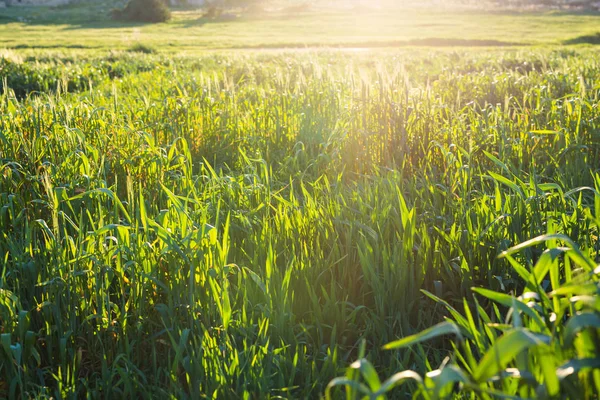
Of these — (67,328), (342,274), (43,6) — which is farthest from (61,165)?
(43,6)

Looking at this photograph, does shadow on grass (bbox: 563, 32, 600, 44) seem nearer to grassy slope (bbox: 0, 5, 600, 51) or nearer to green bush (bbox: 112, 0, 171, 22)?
grassy slope (bbox: 0, 5, 600, 51)

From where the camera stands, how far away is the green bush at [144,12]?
57888 millimetres

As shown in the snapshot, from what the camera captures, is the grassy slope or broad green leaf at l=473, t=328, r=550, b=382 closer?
broad green leaf at l=473, t=328, r=550, b=382

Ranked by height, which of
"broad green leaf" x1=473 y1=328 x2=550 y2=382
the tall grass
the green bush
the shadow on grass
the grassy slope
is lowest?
the tall grass

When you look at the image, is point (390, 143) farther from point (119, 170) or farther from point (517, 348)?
point (517, 348)

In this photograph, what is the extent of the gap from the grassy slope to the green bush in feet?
5.57

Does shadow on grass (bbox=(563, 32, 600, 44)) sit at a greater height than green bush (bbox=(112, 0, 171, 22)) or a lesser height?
lesser

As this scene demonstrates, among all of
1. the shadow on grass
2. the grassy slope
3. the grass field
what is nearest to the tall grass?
the grass field

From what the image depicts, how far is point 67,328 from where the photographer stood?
2061 millimetres

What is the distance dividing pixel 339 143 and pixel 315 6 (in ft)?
274

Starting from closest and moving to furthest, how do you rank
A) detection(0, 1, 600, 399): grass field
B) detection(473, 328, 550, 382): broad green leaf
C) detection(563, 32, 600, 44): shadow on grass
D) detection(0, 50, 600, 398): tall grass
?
detection(473, 328, 550, 382): broad green leaf, detection(0, 1, 600, 399): grass field, detection(0, 50, 600, 398): tall grass, detection(563, 32, 600, 44): shadow on grass

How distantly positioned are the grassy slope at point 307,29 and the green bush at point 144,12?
170 centimetres

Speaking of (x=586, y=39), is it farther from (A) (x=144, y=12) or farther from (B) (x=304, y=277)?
(A) (x=144, y=12)

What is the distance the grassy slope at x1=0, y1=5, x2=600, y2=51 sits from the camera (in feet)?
112
